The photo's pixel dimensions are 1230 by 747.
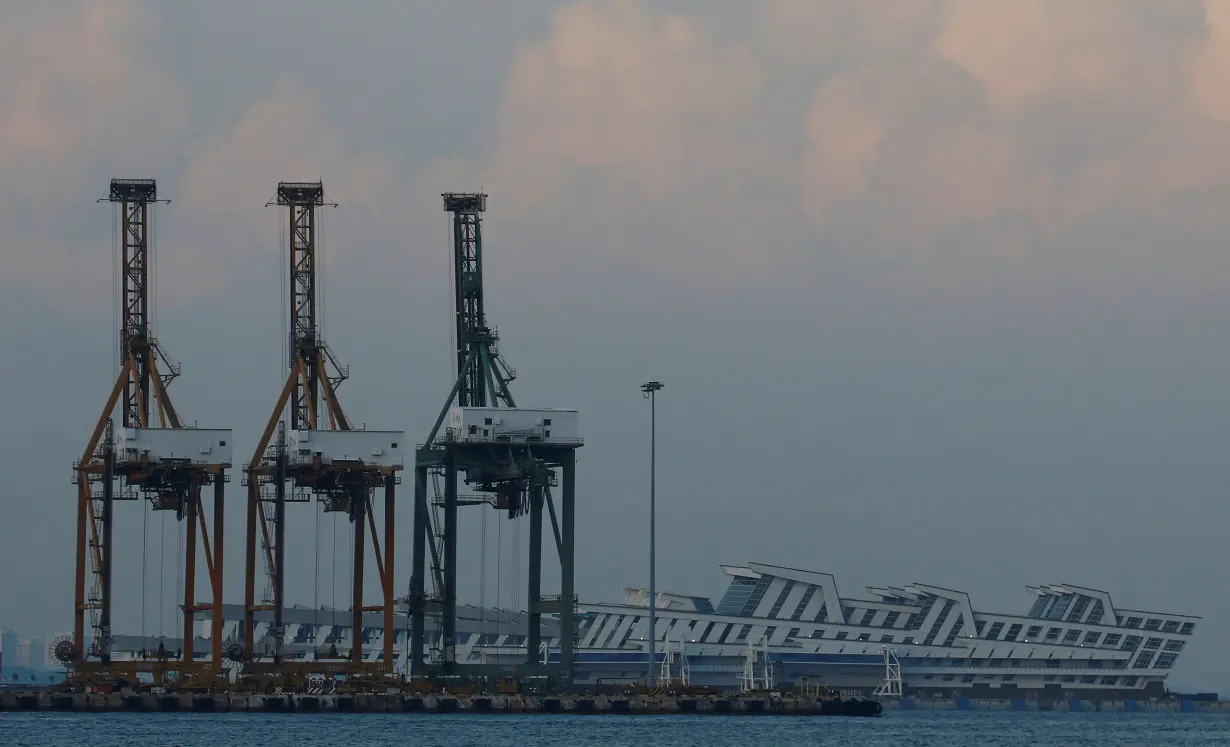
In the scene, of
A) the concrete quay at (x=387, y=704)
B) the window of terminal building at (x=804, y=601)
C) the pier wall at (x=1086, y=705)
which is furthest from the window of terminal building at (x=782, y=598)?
the concrete quay at (x=387, y=704)

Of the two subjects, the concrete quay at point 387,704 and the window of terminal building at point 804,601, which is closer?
the concrete quay at point 387,704

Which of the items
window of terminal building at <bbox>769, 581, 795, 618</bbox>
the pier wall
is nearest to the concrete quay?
window of terminal building at <bbox>769, 581, 795, 618</bbox>

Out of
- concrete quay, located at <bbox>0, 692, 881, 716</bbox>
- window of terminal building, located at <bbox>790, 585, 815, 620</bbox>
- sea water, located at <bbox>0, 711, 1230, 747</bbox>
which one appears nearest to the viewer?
sea water, located at <bbox>0, 711, 1230, 747</bbox>

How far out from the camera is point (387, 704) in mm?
92000

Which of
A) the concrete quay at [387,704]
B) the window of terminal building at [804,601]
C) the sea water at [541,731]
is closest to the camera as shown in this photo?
the sea water at [541,731]

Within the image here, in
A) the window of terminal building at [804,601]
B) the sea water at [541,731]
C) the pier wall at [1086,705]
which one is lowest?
the pier wall at [1086,705]

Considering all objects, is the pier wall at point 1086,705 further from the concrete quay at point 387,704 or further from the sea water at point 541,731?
the concrete quay at point 387,704

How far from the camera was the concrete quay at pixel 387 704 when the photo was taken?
89.8 meters

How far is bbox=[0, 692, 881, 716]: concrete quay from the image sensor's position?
294ft

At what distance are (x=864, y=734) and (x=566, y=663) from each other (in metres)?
15.5

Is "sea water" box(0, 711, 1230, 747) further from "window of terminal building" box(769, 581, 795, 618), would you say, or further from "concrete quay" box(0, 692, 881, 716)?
"window of terminal building" box(769, 581, 795, 618)

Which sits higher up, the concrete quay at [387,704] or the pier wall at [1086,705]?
the concrete quay at [387,704]

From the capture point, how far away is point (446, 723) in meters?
85.9

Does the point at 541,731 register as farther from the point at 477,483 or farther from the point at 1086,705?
the point at 1086,705
